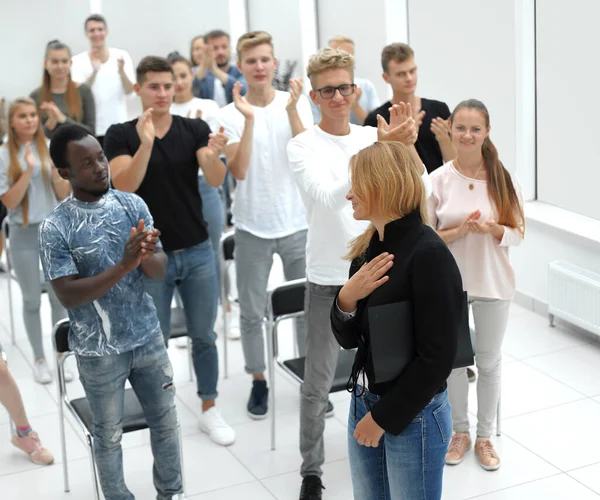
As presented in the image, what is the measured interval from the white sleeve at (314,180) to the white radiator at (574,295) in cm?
233

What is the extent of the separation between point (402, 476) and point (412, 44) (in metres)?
5.18

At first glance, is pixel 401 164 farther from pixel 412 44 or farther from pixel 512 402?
pixel 412 44

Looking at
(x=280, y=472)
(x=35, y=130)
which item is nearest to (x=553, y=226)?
(x=280, y=472)

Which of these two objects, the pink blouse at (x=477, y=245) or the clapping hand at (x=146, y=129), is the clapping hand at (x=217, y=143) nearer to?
the clapping hand at (x=146, y=129)

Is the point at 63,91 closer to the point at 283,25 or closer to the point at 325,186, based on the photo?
the point at 325,186

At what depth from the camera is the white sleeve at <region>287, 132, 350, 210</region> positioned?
11.0 ft

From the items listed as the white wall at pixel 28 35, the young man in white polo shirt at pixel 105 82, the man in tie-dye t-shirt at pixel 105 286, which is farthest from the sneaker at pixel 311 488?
the white wall at pixel 28 35

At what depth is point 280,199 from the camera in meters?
4.41

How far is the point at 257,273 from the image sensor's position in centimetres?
449

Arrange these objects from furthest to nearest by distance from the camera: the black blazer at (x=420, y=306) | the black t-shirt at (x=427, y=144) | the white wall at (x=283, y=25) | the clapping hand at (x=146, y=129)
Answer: the white wall at (x=283, y=25), the black t-shirt at (x=427, y=144), the clapping hand at (x=146, y=129), the black blazer at (x=420, y=306)

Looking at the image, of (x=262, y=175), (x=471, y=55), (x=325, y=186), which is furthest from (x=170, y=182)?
(x=471, y=55)

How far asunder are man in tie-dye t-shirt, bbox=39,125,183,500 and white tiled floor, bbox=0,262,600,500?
75 centimetres

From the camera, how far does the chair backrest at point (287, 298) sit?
13.7 ft

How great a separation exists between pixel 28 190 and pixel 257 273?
59.1 inches
